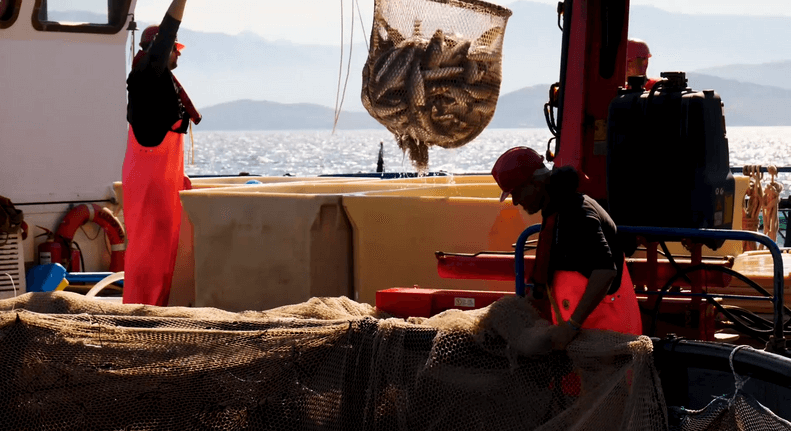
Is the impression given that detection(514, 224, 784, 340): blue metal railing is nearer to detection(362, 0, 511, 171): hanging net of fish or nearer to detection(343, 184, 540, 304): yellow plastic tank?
detection(362, 0, 511, 171): hanging net of fish

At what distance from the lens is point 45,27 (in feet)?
35.2

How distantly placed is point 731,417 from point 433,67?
9.65 feet

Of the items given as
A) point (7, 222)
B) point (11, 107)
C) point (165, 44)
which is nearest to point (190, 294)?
point (165, 44)

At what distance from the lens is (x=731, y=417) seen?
389 centimetres

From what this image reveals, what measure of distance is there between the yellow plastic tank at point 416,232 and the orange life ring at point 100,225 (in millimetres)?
4842

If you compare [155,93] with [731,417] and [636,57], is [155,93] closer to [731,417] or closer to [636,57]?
[636,57]

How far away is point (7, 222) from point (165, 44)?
409cm

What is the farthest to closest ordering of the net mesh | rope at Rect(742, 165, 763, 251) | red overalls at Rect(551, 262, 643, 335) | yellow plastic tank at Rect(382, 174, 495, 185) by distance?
yellow plastic tank at Rect(382, 174, 495, 185) → rope at Rect(742, 165, 763, 251) → red overalls at Rect(551, 262, 643, 335) → the net mesh

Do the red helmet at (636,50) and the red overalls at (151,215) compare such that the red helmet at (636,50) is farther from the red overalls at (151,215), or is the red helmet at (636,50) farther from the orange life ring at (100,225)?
the orange life ring at (100,225)

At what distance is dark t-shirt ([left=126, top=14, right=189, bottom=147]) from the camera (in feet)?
22.5

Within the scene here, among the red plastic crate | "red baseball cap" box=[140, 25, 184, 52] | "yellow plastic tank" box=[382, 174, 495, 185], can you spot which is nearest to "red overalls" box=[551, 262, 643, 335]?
the red plastic crate

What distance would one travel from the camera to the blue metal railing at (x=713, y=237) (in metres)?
4.45

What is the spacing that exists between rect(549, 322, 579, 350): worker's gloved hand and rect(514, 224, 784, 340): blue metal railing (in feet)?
2.34

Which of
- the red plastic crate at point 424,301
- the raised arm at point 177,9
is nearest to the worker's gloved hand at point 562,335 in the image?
the red plastic crate at point 424,301
